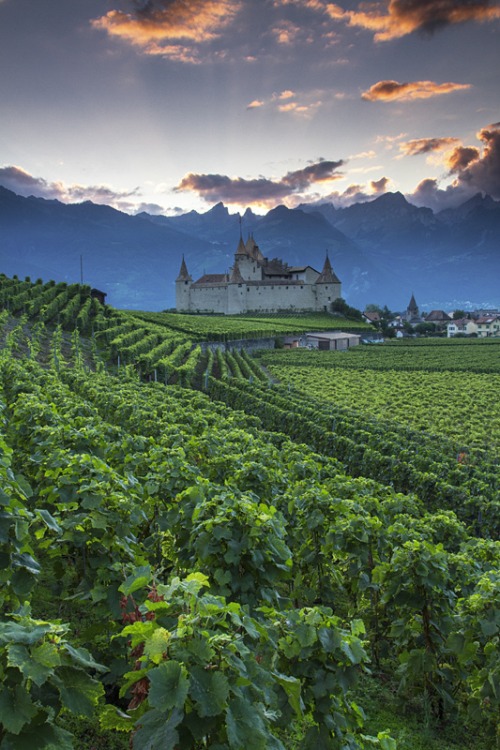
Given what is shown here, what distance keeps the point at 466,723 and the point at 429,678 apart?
2.05 ft

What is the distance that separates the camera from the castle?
12300cm

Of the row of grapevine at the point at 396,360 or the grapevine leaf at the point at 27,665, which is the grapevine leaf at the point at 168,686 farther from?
the row of grapevine at the point at 396,360

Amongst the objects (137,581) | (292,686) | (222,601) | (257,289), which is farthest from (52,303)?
(257,289)

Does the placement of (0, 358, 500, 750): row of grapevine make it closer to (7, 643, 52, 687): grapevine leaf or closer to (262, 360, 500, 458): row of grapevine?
(7, 643, 52, 687): grapevine leaf

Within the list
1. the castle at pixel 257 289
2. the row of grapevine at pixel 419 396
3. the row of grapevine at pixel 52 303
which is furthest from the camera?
the castle at pixel 257 289

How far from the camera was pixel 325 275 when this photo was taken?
4970 inches

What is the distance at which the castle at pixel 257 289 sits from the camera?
123 meters

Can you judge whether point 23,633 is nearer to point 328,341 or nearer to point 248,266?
point 328,341

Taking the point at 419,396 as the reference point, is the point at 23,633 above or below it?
above

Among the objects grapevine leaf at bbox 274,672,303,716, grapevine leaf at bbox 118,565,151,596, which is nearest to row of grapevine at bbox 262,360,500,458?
grapevine leaf at bbox 274,672,303,716

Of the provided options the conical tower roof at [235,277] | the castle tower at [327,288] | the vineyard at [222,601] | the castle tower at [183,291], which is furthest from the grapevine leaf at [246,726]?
the castle tower at [183,291]

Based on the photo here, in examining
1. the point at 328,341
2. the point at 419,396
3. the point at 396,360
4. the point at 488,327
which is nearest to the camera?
the point at 419,396

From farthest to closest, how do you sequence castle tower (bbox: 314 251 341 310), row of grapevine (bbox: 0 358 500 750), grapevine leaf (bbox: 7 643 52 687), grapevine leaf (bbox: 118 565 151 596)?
castle tower (bbox: 314 251 341 310) < grapevine leaf (bbox: 118 565 151 596) < row of grapevine (bbox: 0 358 500 750) < grapevine leaf (bbox: 7 643 52 687)

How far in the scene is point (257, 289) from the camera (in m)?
124
